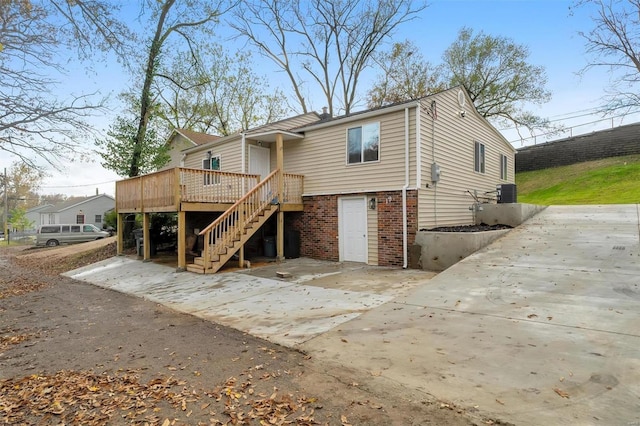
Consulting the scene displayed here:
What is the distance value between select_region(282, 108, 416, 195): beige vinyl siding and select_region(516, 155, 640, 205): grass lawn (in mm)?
10549

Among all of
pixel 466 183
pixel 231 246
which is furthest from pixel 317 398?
pixel 466 183

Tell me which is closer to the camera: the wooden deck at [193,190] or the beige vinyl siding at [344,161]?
the beige vinyl siding at [344,161]

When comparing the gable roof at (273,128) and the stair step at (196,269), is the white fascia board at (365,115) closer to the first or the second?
the gable roof at (273,128)

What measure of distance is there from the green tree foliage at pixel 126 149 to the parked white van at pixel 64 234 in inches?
467

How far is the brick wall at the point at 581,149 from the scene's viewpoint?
20.1m

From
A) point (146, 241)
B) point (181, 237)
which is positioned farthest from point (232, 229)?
point (146, 241)

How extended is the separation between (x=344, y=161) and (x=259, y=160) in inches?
158

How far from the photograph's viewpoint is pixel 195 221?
14727 mm

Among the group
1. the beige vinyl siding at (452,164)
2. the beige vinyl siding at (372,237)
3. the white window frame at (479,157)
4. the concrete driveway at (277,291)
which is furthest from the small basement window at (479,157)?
the concrete driveway at (277,291)

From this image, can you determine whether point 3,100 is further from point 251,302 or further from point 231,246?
point 251,302

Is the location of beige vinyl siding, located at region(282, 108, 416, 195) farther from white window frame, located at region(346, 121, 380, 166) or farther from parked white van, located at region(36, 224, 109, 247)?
parked white van, located at region(36, 224, 109, 247)

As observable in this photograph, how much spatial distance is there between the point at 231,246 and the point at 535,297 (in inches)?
305

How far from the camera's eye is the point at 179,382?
11.8 ft

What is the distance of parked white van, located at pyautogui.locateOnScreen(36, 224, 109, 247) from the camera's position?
79.6 ft
